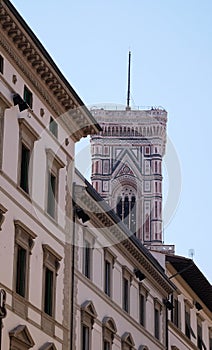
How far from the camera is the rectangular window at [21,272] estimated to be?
30.5 m

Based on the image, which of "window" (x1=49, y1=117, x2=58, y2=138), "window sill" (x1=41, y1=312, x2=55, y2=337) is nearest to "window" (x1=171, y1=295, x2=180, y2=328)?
"window" (x1=49, y1=117, x2=58, y2=138)

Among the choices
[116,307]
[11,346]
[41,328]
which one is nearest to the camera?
[11,346]

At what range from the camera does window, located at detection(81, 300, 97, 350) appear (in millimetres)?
36844

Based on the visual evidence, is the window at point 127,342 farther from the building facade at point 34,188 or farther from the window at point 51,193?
the window at point 51,193

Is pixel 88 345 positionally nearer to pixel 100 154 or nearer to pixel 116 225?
pixel 116 225

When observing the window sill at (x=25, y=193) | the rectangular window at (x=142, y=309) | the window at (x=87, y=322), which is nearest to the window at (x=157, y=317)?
the rectangular window at (x=142, y=309)

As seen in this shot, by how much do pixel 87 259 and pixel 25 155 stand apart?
26.4 ft

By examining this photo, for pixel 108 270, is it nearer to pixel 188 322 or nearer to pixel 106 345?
pixel 106 345

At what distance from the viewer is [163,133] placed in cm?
14200

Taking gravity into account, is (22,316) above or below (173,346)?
below

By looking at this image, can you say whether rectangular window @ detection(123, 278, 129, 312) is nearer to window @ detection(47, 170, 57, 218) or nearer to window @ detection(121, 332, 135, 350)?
window @ detection(121, 332, 135, 350)

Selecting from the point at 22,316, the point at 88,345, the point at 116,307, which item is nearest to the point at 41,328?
the point at 22,316

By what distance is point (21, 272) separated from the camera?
30672 mm

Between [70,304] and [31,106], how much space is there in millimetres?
7409
